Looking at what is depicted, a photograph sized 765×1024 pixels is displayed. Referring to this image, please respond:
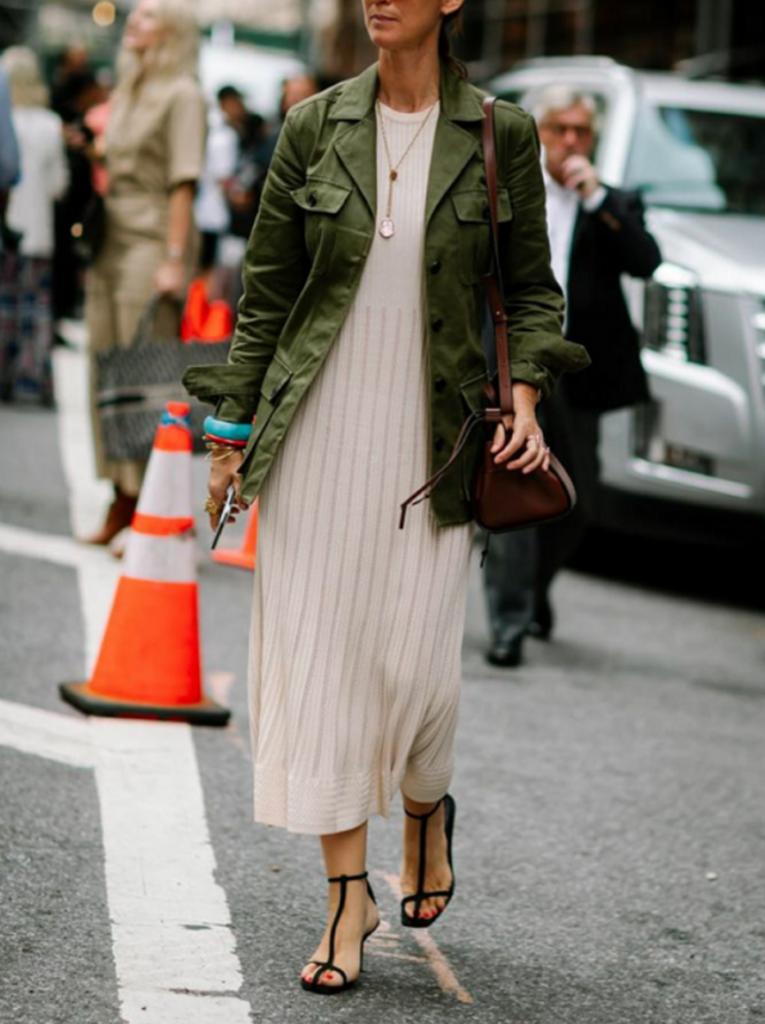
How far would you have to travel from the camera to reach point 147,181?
339 inches

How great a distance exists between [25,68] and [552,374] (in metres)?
9.55

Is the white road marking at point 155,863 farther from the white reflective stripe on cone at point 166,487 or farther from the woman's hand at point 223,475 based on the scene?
the woman's hand at point 223,475

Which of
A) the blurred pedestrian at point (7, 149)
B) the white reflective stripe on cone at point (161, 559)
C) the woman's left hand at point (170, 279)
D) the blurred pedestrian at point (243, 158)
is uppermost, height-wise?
the blurred pedestrian at point (7, 149)

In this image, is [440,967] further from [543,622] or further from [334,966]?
[543,622]

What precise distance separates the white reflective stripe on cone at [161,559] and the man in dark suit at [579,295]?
1.58m

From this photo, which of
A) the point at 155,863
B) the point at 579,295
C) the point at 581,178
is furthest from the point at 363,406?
the point at 579,295

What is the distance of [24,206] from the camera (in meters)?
13.4

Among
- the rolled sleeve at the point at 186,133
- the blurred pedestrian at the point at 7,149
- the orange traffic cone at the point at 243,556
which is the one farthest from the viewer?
the blurred pedestrian at the point at 7,149

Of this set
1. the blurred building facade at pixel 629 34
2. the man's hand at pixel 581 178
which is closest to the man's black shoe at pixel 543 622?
the man's hand at pixel 581 178

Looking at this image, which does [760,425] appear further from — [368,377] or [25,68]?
[25,68]

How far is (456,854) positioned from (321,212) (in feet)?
6.15

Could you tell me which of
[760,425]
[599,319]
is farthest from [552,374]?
[760,425]

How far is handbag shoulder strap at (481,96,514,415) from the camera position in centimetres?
418

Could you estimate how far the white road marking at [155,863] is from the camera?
13.4 feet
